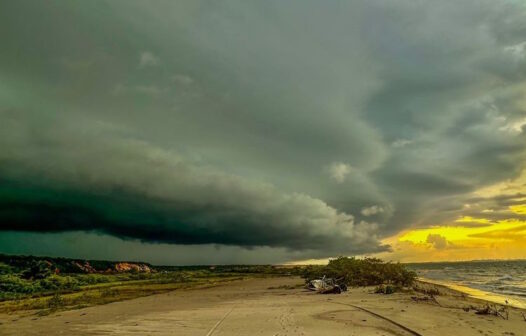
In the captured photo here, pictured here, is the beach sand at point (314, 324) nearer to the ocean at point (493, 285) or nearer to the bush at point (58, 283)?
the ocean at point (493, 285)

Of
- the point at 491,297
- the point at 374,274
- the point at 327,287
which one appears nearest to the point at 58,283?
the point at 327,287

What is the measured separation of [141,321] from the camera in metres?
22.8

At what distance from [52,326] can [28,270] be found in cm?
5530

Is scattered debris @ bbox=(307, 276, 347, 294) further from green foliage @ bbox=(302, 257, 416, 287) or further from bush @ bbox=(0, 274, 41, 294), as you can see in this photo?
bush @ bbox=(0, 274, 41, 294)

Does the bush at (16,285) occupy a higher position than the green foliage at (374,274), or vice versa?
the green foliage at (374,274)

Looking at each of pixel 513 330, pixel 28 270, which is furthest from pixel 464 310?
pixel 28 270

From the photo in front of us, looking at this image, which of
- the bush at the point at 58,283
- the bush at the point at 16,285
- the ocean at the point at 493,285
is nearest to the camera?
the ocean at the point at 493,285

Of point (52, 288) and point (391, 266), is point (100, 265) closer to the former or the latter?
point (52, 288)

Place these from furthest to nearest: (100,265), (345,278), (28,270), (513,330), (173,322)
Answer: (100,265)
(28,270)
(345,278)
(173,322)
(513,330)

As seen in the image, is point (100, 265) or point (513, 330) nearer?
point (513, 330)

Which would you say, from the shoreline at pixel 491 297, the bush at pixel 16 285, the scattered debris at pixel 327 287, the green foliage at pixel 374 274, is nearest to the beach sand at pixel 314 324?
the shoreline at pixel 491 297

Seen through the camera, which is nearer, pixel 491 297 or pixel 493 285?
pixel 491 297

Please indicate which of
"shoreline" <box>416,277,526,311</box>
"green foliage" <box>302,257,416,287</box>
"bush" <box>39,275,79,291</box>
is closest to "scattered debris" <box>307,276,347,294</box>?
"green foliage" <box>302,257,416,287</box>

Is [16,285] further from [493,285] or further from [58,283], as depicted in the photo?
[493,285]
